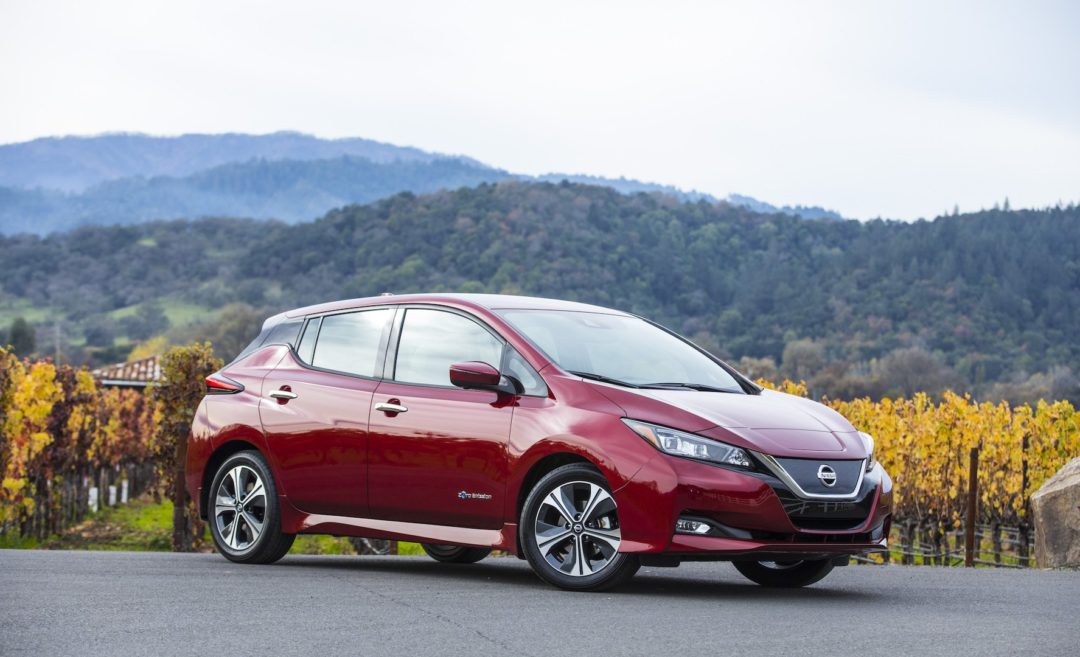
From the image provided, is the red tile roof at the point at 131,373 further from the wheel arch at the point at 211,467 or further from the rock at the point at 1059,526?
the rock at the point at 1059,526

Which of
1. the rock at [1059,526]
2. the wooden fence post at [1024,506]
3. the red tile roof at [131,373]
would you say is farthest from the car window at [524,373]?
the red tile roof at [131,373]

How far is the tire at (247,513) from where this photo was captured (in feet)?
31.5

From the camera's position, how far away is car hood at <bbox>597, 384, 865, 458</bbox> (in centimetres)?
761

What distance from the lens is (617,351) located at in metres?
8.68

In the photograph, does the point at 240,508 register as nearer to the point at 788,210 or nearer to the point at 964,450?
the point at 964,450

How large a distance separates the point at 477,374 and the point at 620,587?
1.43m

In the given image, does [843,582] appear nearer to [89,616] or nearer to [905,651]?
[905,651]

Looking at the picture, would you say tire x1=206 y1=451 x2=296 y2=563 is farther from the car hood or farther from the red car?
the car hood

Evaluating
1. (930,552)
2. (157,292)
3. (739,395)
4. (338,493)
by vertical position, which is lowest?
(930,552)

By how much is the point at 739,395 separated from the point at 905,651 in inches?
109

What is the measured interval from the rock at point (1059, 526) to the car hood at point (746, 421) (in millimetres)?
4430

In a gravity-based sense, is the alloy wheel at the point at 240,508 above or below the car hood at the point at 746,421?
below

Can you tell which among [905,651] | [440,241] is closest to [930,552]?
[905,651]

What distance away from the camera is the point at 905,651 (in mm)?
5875
